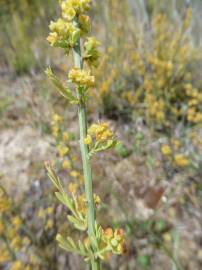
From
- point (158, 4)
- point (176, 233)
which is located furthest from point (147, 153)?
point (158, 4)

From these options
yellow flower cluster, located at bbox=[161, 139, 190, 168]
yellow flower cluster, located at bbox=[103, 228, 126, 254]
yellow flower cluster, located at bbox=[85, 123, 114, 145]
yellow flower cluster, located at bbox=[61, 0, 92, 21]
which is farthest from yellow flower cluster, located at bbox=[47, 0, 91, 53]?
yellow flower cluster, located at bbox=[161, 139, 190, 168]

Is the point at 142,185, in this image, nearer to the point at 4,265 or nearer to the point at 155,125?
the point at 155,125

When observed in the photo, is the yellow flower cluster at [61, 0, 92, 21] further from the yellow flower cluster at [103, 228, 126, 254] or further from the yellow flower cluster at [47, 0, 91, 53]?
the yellow flower cluster at [103, 228, 126, 254]

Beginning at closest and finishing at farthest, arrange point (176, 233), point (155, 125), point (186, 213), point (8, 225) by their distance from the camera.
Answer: point (8, 225)
point (176, 233)
point (186, 213)
point (155, 125)

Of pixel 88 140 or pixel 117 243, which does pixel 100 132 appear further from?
pixel 117 243

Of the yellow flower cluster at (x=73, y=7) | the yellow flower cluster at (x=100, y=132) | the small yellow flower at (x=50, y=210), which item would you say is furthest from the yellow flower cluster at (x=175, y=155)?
the yellow flower cluster at (x=73, y=7)

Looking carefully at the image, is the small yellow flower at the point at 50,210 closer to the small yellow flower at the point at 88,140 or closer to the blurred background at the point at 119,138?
A: the blurred background at the point at 119,138
